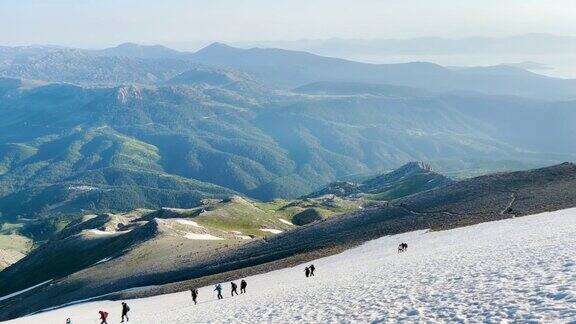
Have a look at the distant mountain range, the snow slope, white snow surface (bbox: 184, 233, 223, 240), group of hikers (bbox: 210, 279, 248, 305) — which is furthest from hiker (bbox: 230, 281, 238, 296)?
white snow surface (bbox: 184, 233, 223, 240)

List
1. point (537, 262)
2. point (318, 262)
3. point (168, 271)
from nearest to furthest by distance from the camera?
point (537, 262), point (318, 262), point (168, 271)

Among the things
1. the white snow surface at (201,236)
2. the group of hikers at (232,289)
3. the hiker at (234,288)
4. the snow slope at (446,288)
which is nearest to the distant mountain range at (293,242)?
the white snow surface at (201,236)

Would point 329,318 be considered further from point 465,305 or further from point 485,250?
point 485,250

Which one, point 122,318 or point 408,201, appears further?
point 408,201

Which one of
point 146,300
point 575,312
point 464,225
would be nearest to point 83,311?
point 146,300

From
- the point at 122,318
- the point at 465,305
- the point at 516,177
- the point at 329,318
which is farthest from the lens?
the point at 516,177

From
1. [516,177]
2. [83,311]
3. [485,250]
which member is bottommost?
[83,311]

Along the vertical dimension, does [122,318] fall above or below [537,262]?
below

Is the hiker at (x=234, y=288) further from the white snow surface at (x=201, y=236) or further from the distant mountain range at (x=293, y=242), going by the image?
the white snow surface at (x=201, y=236)

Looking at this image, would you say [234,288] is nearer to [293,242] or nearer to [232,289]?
[232,289]

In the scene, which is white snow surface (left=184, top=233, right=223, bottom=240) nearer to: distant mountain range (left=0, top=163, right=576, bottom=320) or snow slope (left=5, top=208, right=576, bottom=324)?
distant mountain range (left=0, top=163, right=576, bottom=320)
